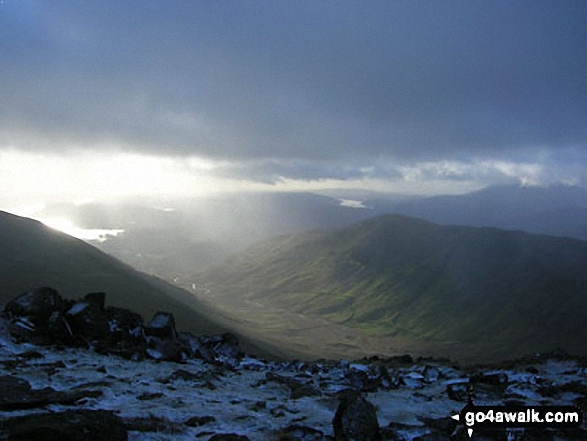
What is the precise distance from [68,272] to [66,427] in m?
141

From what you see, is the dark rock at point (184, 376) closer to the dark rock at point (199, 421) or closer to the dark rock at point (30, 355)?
the dark rock at point (30, 355)

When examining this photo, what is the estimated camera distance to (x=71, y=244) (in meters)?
165

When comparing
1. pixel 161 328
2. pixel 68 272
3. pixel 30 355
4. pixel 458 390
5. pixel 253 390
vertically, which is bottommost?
pixel 68 272

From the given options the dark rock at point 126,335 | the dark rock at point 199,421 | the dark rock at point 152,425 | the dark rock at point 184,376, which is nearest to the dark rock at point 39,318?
the dark rock at point 126,335

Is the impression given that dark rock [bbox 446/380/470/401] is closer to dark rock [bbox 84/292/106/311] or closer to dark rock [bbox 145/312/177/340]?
dark rock [bbox 145/312/177/340]

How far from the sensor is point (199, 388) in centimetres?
2861

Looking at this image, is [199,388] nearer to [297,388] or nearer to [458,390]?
[297,388]

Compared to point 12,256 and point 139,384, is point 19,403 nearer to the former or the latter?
point 139,384

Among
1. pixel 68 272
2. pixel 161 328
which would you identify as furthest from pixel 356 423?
pixel 68 272

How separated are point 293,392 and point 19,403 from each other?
16.4m

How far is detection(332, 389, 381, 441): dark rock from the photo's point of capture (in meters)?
18.7

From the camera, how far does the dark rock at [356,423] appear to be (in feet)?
61.4

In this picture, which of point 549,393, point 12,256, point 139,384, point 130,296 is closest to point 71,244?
point 12,256

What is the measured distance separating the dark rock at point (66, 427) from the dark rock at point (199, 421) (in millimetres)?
4400
